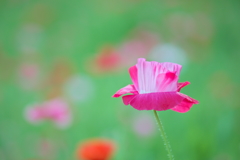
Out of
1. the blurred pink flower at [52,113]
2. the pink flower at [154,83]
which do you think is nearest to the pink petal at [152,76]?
the pink flower at [154,83]

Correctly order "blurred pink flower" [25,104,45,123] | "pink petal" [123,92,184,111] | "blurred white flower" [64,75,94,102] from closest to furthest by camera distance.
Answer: "pink petal" [123,92,184,111], "blurred pink flower" [25,104,45,123], "blurred white flower" [64,75,94,102]

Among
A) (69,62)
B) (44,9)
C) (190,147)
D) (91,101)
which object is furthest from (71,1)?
(190,147)

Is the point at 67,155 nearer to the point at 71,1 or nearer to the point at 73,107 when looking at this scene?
the point at 73,107

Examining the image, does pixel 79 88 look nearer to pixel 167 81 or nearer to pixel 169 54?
pixel 169 54

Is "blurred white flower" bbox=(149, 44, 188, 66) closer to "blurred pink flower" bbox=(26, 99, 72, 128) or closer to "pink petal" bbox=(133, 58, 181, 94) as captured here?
"blurred pink flower" bbox=(26, 99, 72, 128)

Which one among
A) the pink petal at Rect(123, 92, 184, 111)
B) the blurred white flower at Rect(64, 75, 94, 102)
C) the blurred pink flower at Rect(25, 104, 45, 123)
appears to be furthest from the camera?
the blurred white flower at Rect(64, 75, 94, 102)

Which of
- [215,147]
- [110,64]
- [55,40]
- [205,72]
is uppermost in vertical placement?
[55,40]

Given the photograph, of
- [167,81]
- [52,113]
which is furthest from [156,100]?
[52,113]

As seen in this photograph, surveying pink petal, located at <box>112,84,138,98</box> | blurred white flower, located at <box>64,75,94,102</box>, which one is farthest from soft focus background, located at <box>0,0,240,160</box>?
pink petal, located at <box>112,84,138,98</box>
